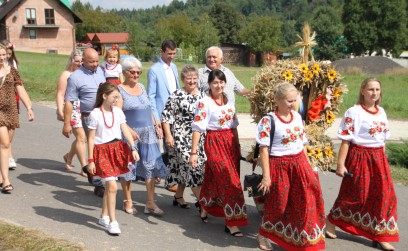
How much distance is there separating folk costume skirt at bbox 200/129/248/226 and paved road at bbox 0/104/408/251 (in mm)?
273

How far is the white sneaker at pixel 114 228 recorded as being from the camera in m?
5.72

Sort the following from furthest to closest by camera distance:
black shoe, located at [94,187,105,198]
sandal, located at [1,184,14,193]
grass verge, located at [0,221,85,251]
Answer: black shoe, located at [94,187,105,198], sandal, located at [1,184,14,193], grass verge, located at [0,221,85,251]

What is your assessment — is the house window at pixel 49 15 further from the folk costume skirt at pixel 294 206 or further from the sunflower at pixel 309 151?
the folk costume skirt at pixel 294 206

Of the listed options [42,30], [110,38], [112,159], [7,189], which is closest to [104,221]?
[112,159]

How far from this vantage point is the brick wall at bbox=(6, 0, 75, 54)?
2832 inches

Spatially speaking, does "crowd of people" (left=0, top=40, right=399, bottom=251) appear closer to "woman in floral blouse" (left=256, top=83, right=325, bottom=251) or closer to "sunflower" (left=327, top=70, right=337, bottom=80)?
"woman in floral blouse" (left=256, top=83, right=325, bottom=251)

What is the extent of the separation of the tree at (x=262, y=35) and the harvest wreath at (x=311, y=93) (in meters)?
77.4

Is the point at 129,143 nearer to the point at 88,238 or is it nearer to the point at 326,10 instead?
the point at 88,238

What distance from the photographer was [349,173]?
5.60 metres

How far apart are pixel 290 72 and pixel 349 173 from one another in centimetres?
122

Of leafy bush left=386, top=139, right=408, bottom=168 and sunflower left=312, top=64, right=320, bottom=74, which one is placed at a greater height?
sunflower left=312, top=64, right=320, bottom=74

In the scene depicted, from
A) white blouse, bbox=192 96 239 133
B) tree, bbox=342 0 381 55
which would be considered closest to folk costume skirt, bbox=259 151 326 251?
white blouse, bbox=192 96 239 133

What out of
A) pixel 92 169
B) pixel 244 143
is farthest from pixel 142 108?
pixel 244 143

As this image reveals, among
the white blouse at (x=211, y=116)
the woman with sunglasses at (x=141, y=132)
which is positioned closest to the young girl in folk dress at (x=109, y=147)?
the woman with sunglasses at (x=141, y=132)
